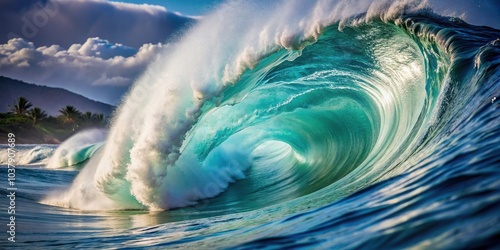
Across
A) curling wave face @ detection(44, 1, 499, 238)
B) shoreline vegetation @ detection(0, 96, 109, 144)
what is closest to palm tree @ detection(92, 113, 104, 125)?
shoreline vegetation @ detection(0, 96, 109, 144)

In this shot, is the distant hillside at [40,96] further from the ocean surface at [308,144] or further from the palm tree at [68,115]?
the ocean surface at [308,144]

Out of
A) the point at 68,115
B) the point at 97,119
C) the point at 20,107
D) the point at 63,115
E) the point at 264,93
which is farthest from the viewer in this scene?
the point at 97,119

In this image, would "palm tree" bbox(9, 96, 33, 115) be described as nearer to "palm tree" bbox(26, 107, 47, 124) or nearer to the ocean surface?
"palm tree" bbox(26, 107, 47, 124)

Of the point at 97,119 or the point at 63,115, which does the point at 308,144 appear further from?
the point at 97,119

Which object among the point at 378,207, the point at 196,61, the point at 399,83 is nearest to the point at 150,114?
the point at 196,61

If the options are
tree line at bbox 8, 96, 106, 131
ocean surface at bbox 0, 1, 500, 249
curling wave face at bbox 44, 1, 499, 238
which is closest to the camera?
ocean surface at bbox 0, 1, 500, 249

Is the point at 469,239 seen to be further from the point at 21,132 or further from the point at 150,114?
the point at 21,132

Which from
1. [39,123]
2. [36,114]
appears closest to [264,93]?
[39,123]
